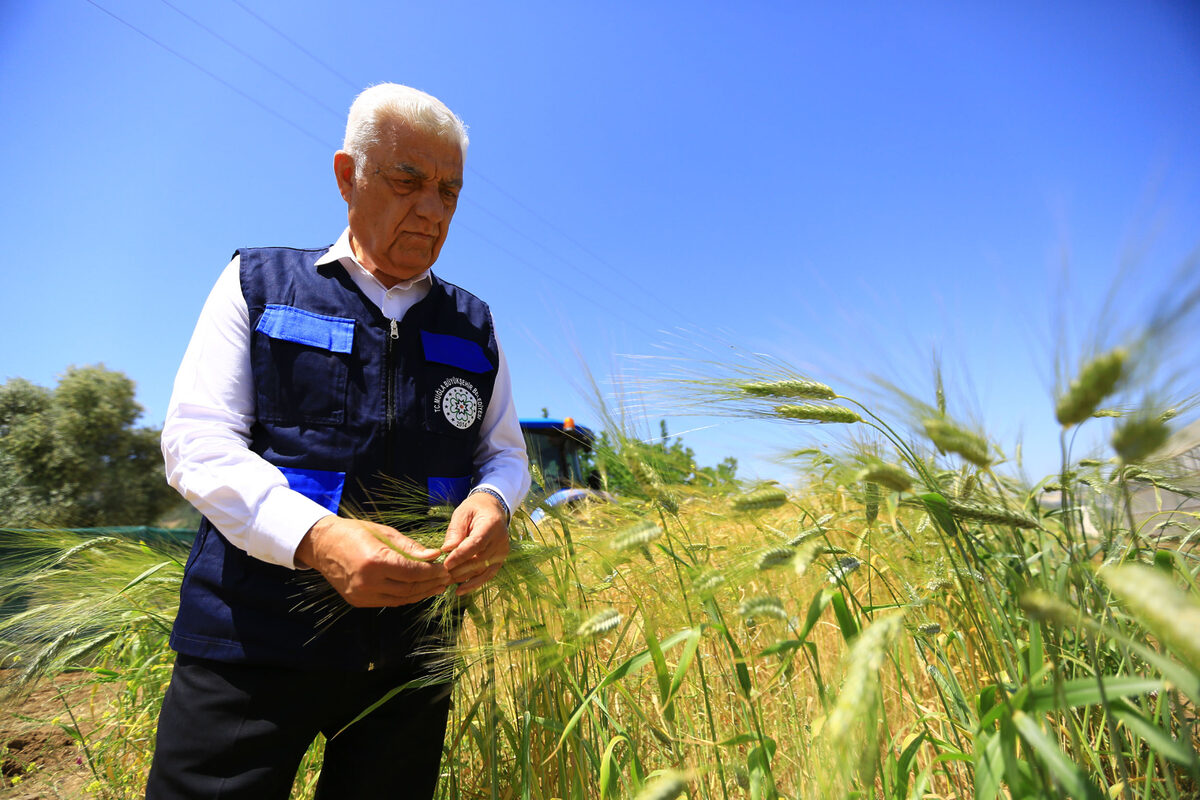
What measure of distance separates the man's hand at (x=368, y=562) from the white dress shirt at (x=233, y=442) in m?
0.04

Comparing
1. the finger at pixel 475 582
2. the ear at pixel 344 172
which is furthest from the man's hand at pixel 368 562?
the ear at pixel 344 172

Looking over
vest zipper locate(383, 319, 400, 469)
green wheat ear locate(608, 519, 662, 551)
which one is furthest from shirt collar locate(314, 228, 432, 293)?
green wheat ear locate(608, 519, 662, 551)

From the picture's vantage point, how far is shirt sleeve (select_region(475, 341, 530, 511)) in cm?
139

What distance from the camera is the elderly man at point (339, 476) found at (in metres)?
1.04

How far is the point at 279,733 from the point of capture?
1075 mm

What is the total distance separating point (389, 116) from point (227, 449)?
78 centimetres

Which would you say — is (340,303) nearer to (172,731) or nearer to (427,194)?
(427,194)

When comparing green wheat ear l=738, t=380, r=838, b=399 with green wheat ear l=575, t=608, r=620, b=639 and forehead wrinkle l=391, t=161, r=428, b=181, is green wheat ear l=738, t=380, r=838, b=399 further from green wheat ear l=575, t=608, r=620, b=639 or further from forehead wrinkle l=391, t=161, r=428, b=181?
forehead wrinkle l=391, t=161, r=428, b=181

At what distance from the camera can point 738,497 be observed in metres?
0.96

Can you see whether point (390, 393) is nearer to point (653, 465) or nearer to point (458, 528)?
point (458, 528)

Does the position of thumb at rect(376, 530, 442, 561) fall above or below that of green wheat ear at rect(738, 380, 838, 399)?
below

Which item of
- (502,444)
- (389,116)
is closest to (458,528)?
(502,444)

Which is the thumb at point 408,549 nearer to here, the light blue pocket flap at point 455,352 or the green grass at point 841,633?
the green grass at point 841,633

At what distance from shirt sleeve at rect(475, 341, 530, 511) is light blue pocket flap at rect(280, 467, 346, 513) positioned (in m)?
0.32
